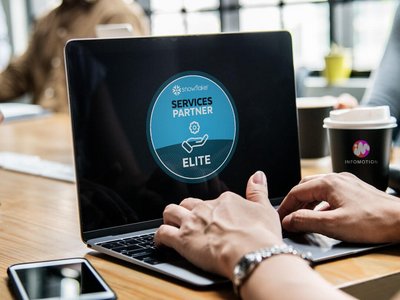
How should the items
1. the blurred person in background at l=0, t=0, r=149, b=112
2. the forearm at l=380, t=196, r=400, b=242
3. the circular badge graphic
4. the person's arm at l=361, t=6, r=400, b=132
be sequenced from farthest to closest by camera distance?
the blurred person in background at l=0, t=0, r=149, b=112 < the person's arm at l=361, t=6, r=400, b=132 < the circular badge graphic < the forearm at l=380, t=196, r=400, b=242

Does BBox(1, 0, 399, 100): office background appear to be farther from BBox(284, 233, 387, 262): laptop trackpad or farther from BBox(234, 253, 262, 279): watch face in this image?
BBox(234, 253, 262, 279): watch face

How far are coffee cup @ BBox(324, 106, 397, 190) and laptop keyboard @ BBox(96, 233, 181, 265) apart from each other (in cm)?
38

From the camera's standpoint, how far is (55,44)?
3.46 metres

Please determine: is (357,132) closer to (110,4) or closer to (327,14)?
(110,4)

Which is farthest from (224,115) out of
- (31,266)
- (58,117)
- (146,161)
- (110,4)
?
(110,4)

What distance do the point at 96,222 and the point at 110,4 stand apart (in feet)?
7.90

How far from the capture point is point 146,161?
0.99 meters

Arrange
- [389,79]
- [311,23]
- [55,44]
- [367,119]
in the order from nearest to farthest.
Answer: [367,119] < [389,79] < [55,44] < [311,23]

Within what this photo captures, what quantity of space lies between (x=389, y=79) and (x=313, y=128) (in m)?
0.76

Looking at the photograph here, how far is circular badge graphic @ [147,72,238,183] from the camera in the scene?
1.00 meters

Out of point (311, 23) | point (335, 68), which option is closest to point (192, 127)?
point (335, 68)

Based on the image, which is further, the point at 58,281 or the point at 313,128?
the point at 313,128

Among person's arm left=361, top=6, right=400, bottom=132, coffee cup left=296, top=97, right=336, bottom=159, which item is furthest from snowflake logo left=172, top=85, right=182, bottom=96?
person's arm left=361, top=6, right=400, bottom=132

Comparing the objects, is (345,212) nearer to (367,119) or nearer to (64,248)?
(367,119)
